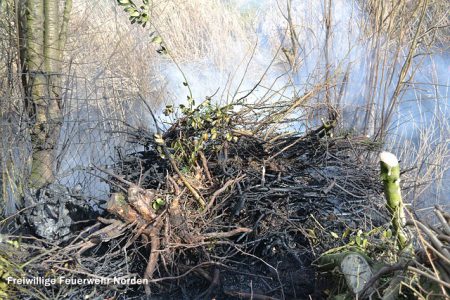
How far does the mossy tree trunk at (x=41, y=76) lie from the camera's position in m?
3.68

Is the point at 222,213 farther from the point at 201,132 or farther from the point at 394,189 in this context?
the point at 394,189

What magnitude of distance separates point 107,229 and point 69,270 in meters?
0.28

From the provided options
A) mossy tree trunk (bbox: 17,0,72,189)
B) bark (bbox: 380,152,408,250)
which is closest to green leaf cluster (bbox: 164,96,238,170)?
bark (bbox: 380,152,408,250)

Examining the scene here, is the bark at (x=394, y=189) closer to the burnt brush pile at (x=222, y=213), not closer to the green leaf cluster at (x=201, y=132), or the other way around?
the burnt brush pile at (x=222, y=213)

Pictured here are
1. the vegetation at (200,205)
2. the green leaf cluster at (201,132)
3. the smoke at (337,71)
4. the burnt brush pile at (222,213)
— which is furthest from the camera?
the smoke at (337,71)

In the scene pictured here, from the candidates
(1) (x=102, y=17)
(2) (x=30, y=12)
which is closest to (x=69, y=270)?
(2) (x=30, y=12)

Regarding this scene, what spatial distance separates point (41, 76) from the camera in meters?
3.70

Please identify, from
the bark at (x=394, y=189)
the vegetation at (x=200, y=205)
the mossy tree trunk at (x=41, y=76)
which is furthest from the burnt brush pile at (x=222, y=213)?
the mossy tree trunk at (x=41, y=76)

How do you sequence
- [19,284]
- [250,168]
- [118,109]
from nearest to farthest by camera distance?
[19,284], [250,168], [118,109]

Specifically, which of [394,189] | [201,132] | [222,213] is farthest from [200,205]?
[394,189]

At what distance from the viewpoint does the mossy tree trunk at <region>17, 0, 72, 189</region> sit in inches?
145

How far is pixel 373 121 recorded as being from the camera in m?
4.75

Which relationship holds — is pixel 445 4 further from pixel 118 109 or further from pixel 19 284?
pixel 19 284

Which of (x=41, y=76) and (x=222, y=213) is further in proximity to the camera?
(x=41, y=76)
